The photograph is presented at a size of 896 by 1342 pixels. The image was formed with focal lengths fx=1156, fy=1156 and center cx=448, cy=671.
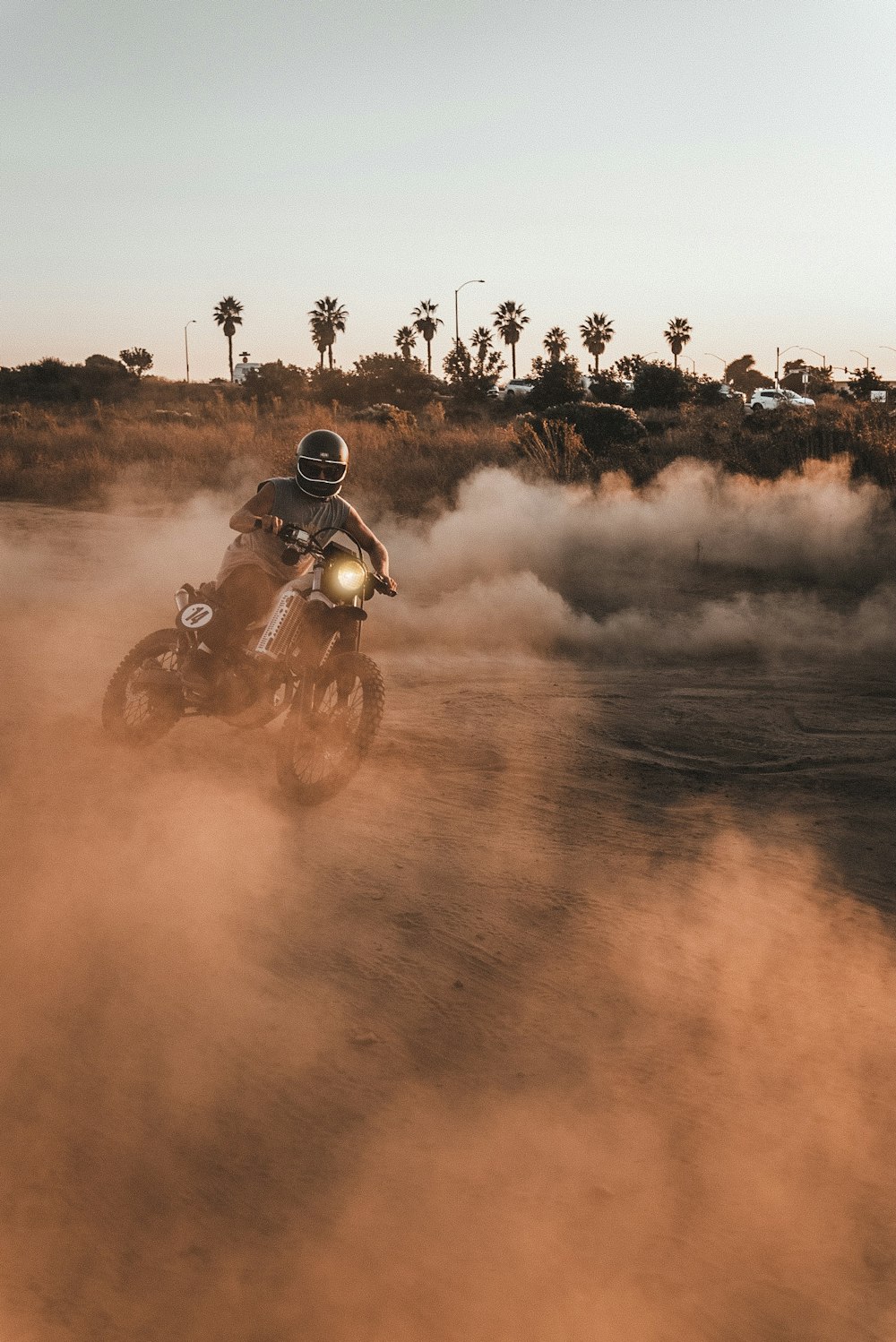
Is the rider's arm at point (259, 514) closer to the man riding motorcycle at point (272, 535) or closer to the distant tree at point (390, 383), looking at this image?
the man riding motorcycle at point (272, 535)

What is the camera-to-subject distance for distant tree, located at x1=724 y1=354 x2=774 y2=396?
8569 centimetres

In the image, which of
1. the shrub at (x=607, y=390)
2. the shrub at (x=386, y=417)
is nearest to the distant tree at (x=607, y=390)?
the shrub at (x=607, y=390)

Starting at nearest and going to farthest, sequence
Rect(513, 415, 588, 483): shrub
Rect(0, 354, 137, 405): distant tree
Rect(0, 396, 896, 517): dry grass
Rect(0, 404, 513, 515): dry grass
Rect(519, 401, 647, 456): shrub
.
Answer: Rect(0, 396, 896, 517): dry grass < Rect(513, 415, 588, 483): shrub < Rect(0, 404, 513, 515): dry grass < Rect(519, 401, 647, 456): shrub < Rect(0, 354, 137, 405): distant tree

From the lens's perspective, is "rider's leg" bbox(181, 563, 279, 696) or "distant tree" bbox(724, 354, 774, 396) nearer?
"rider's leg" bbox(181, 563, 279, 696)

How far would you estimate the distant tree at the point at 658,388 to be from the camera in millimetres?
44594

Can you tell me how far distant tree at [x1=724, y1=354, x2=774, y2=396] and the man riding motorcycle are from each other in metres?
82.7

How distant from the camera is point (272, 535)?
241 inches

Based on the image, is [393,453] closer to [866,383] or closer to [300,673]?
[300,673]

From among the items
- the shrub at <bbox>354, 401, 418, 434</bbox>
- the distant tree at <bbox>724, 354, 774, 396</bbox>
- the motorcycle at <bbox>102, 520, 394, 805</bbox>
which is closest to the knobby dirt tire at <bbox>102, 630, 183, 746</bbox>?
the motorcycle at <bbox>102, 520, 394, 805</bbox>

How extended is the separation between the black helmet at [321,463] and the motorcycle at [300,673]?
376mm

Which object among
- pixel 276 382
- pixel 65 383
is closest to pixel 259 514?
pixel 276 382

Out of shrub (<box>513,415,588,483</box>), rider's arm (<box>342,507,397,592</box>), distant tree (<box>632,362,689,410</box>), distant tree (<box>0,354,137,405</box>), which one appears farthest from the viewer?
distant tree (<box>0,354,137,405</box>)

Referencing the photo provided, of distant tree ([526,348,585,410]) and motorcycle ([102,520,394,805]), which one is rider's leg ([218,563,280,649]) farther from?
distant tree ([526,348,585,410])

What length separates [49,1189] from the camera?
303 centimetres
